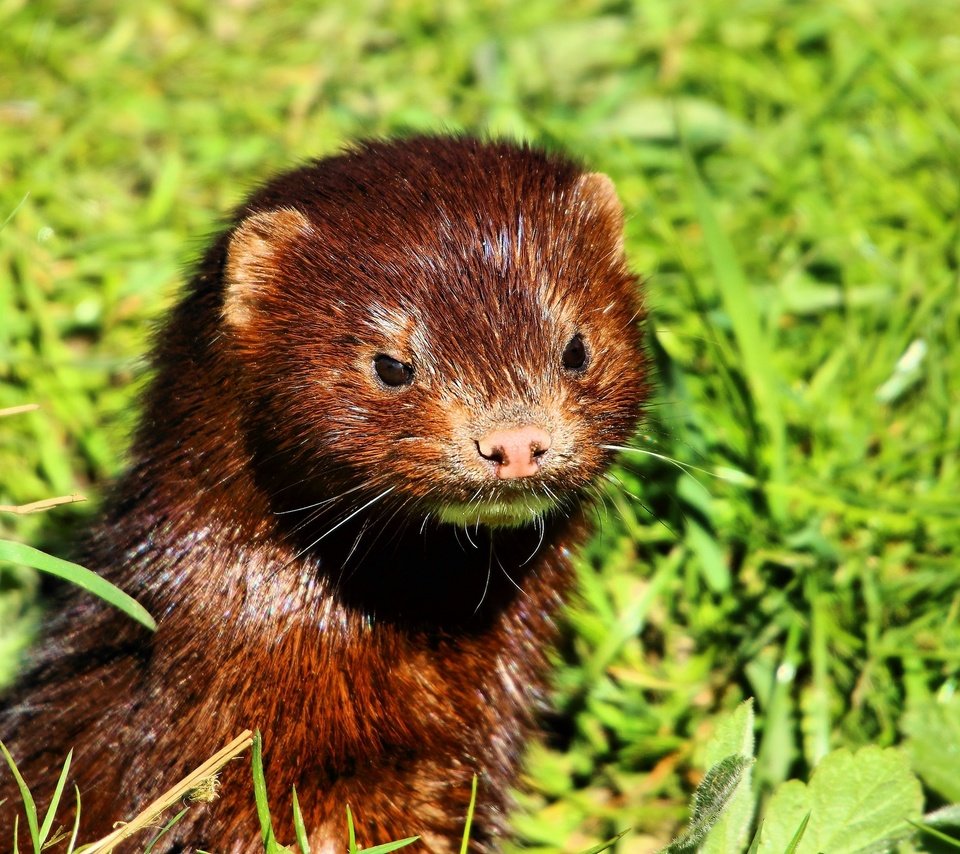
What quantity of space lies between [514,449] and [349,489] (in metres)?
0.57

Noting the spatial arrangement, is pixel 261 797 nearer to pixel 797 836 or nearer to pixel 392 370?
pixel 392 370

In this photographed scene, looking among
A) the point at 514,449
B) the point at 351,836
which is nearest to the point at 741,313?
the point at 514,449

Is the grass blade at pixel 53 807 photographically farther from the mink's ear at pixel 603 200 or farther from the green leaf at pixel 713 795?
the mink's ear at pixel 603 200

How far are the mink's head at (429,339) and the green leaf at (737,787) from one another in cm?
75

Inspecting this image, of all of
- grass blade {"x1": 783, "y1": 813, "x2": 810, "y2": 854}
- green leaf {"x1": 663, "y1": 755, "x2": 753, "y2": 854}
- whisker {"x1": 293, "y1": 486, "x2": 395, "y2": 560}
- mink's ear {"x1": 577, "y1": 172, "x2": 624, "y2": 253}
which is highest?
mink's ear {"x1": 577, "y1": 172, "x2": 624, "y2": 253}

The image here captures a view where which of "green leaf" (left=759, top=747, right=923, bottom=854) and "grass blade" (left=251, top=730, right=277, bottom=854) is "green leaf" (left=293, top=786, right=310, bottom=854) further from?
"green leaf" (left=759, top=747, right=923, bottom=854)

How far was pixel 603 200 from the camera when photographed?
4309mm

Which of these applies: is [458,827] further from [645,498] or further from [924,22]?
[924,22]

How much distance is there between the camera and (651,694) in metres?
5.31

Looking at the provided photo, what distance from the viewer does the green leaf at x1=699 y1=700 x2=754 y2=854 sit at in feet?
12.3

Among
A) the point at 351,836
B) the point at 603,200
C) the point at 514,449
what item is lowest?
the point at 351,836

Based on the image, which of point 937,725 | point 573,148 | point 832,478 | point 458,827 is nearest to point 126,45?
point 573,148

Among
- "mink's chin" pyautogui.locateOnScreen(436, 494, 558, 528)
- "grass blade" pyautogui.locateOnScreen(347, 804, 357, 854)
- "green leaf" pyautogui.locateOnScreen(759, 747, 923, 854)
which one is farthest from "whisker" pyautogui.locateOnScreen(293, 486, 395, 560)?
"green leaf" pyautogui.locateOnScreen(759, 747, 923, 854)

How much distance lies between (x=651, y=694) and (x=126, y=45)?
4.40 meters
